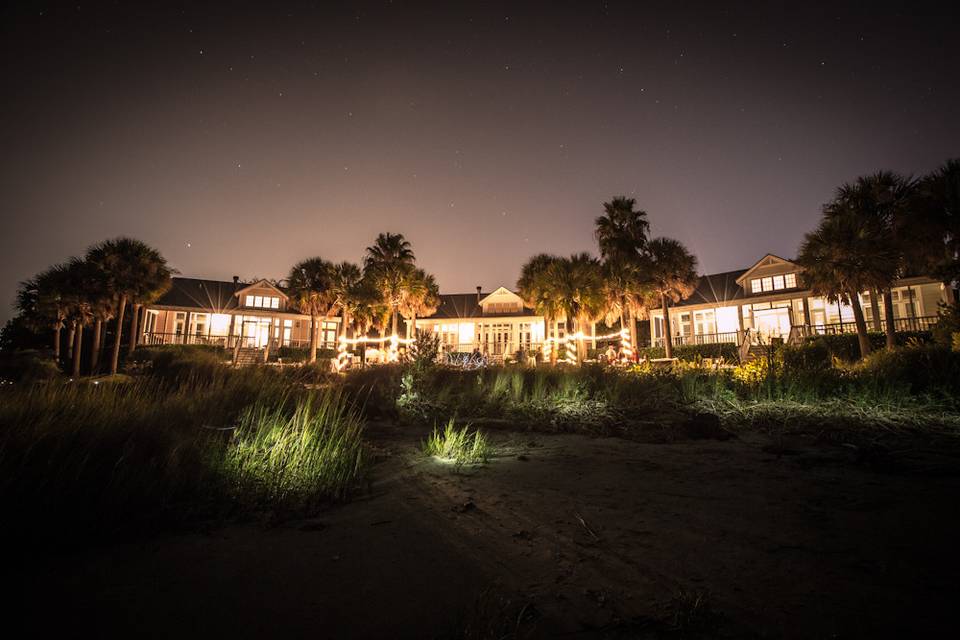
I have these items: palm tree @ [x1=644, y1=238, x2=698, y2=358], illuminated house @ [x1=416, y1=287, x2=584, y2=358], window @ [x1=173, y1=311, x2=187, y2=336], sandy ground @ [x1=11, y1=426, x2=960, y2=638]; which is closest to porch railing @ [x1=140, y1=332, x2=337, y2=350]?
window @ [x1=173, y1=311, x2=187, y2=336]

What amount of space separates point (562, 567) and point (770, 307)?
35319 millimetres

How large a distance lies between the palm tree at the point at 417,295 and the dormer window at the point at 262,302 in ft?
49.4

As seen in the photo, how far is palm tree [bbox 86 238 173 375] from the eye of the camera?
23.9m

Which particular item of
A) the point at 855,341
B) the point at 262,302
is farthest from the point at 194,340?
the point at 855,341

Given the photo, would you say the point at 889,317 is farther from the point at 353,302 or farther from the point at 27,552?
the point at 353,302

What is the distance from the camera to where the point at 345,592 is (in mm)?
2225

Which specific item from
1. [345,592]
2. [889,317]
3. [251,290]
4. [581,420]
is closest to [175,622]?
[345,592]

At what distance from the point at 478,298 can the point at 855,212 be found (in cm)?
3146

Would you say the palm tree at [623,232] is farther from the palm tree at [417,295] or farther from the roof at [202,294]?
the roof at [202,294]

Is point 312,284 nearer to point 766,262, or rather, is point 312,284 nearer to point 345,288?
point 345,288

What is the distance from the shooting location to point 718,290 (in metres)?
34.4

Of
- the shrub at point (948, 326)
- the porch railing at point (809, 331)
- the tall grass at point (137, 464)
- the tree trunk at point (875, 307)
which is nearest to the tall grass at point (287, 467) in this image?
the tall grass at point (137, 464)

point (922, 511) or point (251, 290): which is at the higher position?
point (251, 290)

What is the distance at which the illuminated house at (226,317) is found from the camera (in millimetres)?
34656
